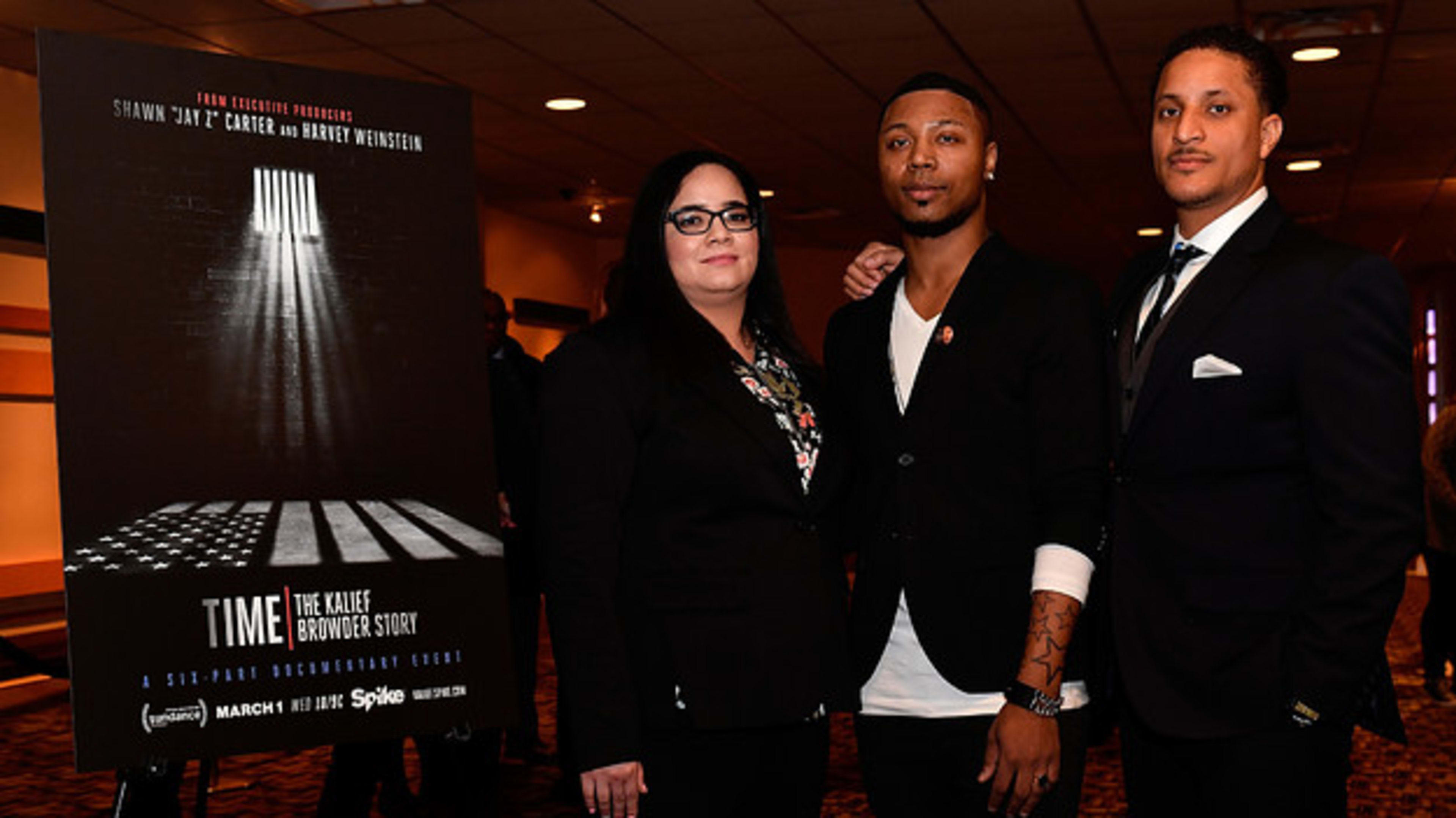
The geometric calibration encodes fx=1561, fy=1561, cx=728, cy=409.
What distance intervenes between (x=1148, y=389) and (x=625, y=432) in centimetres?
75

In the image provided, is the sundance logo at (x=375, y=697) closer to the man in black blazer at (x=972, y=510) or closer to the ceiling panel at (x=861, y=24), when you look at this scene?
the man in black blazer at (x=972, y=510)

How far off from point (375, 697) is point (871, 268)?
1093mm

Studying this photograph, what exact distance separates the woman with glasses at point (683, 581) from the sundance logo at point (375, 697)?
1.06ft

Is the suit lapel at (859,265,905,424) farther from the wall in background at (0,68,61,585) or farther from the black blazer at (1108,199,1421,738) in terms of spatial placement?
the wall in background at (0,68,61,585)

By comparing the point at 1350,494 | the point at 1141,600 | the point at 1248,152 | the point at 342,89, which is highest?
the point at 342,89

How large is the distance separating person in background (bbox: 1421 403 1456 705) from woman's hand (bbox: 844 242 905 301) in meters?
5.44

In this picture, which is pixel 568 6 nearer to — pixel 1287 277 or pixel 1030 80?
pixel 1030 80

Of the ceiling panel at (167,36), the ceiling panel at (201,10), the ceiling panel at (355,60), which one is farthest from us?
the ceiling panel at (355,60)

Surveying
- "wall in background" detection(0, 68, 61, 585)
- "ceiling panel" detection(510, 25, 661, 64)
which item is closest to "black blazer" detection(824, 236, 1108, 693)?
"ceiling panel" detection(510, 25, 661, 64)

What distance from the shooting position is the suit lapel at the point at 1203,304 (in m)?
2.15

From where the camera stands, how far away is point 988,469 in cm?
232

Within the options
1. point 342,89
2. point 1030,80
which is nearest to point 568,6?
point 1030,80

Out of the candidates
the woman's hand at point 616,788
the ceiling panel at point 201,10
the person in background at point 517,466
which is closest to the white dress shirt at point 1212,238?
the woman's hand at point 616,788

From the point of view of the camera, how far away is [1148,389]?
219 cm
